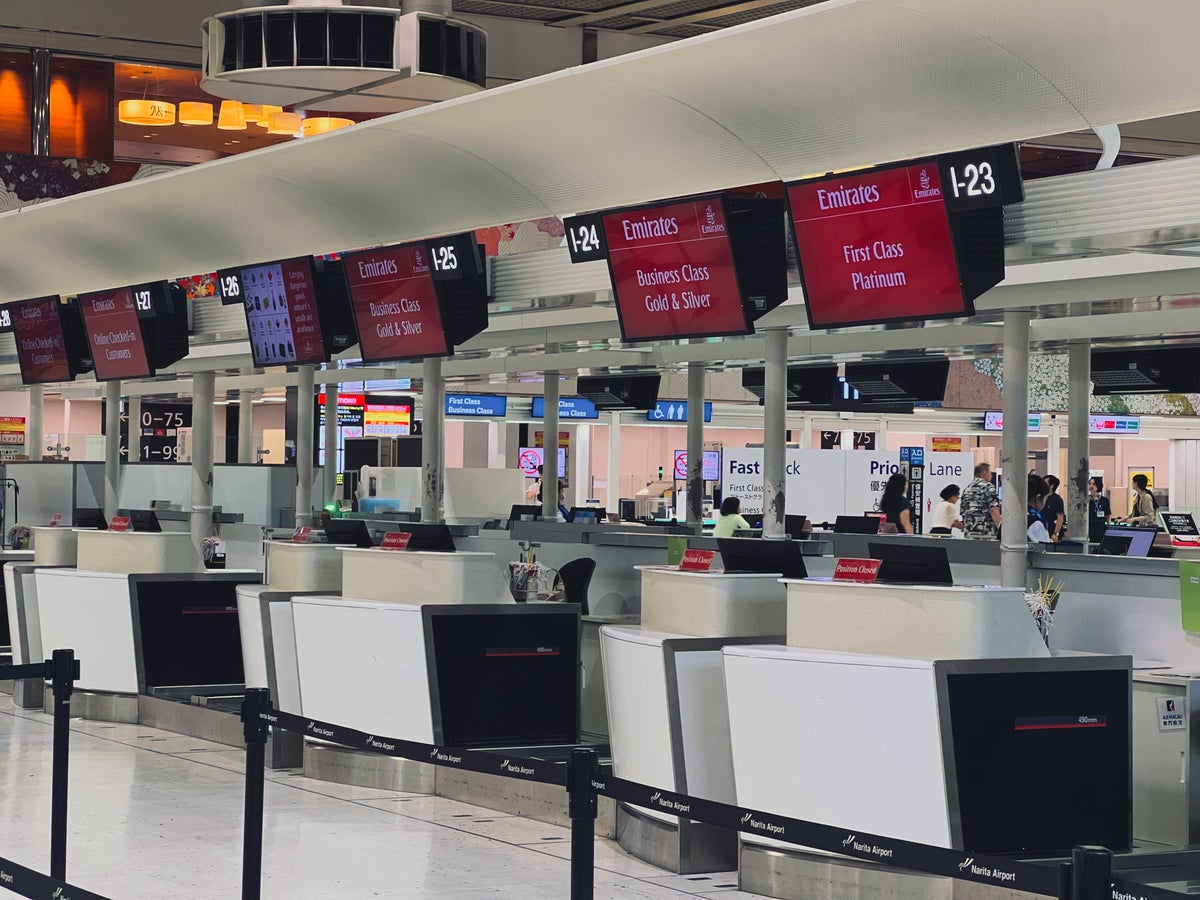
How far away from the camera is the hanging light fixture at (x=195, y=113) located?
14594 millimetres

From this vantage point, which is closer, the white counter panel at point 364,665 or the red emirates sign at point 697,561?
the red emirates sign at point 697,561

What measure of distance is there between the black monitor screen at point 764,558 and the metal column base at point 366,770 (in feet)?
6.44

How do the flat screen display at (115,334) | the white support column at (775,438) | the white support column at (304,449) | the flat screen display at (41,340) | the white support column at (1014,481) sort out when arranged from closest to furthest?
the white support column at (1014,481), the white support column at (775,438), the flat screen display at (115,334), the white support column at (304,449), the flat screen display at (41,340)

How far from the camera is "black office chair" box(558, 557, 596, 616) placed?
35.3 feet

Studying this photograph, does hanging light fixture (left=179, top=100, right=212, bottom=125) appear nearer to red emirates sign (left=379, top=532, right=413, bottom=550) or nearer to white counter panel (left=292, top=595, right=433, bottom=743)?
white counter panel (left=292, top=595, right=433, bottom=743)

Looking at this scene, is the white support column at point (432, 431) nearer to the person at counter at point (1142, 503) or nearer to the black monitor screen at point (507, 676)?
the black monitor screen at point (507, 676)

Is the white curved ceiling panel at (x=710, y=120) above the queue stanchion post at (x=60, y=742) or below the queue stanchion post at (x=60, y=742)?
above

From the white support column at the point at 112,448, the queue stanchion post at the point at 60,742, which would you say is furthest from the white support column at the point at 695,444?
the queue stanchion post at the point at 60,742

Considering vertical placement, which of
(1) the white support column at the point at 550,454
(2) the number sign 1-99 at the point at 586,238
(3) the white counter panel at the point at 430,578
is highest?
(2) the number sign 1-99 at the point at 586,238

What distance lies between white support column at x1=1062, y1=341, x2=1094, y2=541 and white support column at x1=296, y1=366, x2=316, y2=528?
5.64m

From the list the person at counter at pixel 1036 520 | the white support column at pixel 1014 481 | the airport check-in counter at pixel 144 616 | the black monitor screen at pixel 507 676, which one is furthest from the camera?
the person at counter at pixel 1036 520

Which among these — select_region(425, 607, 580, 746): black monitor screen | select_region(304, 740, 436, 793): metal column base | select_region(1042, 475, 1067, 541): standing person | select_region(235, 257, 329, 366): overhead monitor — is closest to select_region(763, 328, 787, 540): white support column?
select_region(425, 607, 580, 746): black monitor screen

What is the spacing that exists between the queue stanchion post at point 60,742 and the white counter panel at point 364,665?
247 cm

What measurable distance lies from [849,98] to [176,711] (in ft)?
19.0
